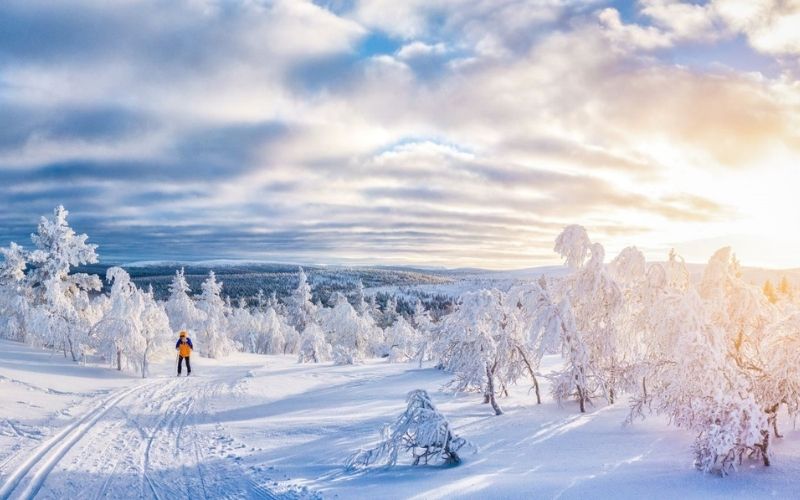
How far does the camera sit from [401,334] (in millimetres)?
53656

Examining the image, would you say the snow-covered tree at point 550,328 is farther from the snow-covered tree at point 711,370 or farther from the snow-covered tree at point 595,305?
the snow-covered tree at point 711,370

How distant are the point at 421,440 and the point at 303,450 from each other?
3.53 metres

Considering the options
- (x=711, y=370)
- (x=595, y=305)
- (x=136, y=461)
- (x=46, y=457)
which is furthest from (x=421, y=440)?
(x=595, y=305)

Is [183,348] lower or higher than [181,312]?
higher

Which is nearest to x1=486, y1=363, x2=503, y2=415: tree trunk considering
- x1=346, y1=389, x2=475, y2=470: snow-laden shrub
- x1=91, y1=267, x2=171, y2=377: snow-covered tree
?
x1=346, y1=389, x2=475, y2=470: snow-laden shrub

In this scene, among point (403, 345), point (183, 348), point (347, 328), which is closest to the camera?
point (183, 348)

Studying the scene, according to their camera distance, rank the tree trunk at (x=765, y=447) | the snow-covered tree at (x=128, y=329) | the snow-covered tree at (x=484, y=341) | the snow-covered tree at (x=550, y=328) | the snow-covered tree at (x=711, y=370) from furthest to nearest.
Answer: the snow-covered tree at (x=128, y=329)
the snow-covered tree at (x=484, y=341)
the snow-covered tree at (x=550, y=328)
the tree trunk at (x=765, y=447)
the snow-covered tree at (x=711, y=370)

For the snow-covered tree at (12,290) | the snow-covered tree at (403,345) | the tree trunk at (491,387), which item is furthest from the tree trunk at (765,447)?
the snow-covered tree at (12,290)

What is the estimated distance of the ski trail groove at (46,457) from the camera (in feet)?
28.1

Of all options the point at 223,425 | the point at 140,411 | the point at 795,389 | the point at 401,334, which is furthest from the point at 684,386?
the point at 401,334

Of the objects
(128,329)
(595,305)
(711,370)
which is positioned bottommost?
(128,329)

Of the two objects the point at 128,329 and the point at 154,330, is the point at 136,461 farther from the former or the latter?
the point at 154,330

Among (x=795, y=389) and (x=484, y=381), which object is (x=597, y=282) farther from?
(x=795, y=389)

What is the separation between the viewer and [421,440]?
9.78 metres
